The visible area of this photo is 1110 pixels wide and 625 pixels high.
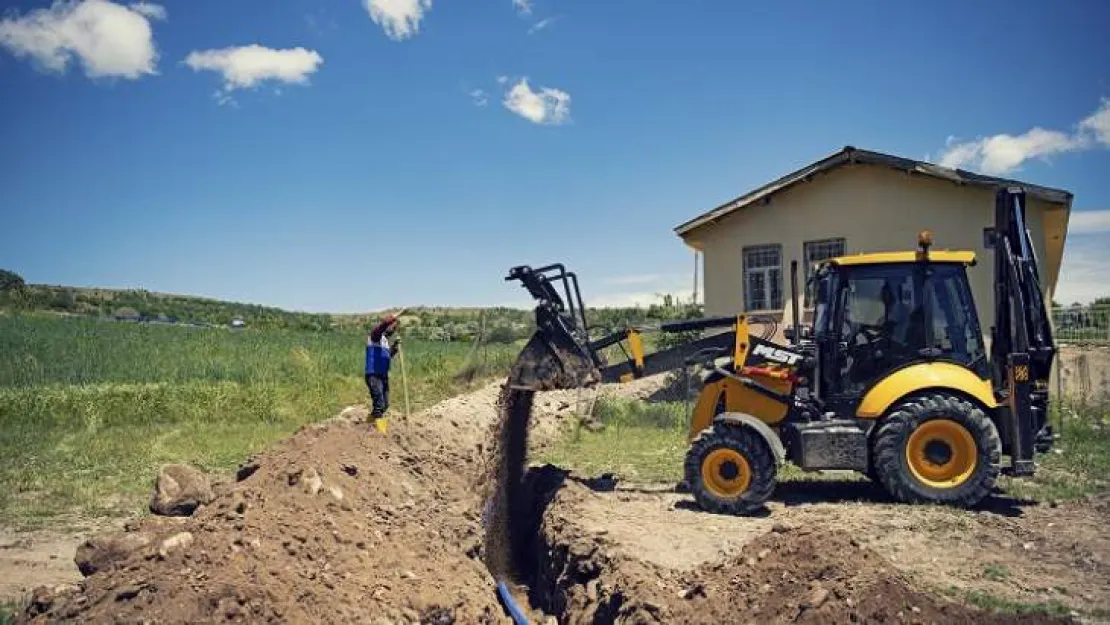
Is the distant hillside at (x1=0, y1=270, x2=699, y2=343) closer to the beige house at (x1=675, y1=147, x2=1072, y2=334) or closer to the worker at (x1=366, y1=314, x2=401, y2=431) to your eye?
the beige house at (x1=675, y1=147, x2=1072, y2=334)

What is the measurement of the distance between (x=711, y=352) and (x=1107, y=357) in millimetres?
13687

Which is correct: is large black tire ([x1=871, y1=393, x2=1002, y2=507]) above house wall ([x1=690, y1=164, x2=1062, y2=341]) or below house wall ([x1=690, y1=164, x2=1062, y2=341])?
below

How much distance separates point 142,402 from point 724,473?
12790 mm

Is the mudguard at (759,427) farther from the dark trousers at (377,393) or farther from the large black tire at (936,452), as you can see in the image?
the dark trousers at (377,393)

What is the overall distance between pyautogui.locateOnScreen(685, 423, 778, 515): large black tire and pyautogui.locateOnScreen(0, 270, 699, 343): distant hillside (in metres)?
13.7

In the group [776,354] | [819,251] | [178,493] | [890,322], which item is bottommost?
[178,493]

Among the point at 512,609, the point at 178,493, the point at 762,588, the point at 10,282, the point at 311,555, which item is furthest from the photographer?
the point at 10,282

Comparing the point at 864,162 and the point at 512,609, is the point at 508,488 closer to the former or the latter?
the point at 512,609

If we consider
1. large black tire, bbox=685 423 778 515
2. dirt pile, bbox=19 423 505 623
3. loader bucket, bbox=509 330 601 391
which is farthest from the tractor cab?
dirt pile, bbox=19 423 505 623

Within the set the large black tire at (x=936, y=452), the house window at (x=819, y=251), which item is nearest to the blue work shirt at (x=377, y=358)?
the large black tire at (x=936, y=452)

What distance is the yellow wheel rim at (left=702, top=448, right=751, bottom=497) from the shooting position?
864 centimetres

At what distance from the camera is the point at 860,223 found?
54.3 feet

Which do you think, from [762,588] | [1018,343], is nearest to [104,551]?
[762,588]

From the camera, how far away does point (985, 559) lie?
6.56m
